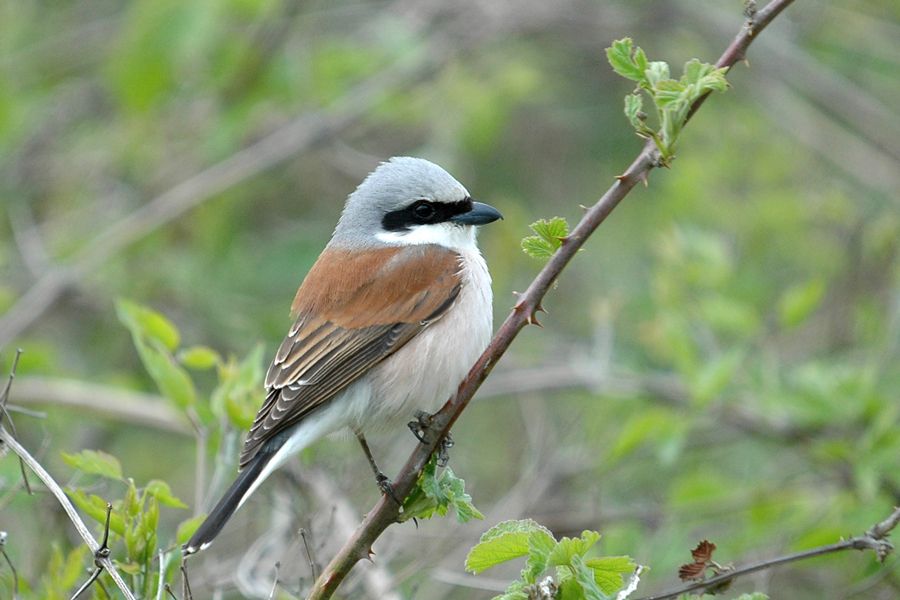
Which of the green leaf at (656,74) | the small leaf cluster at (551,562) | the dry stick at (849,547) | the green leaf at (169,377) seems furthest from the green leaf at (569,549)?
the green leaf at (169,377)

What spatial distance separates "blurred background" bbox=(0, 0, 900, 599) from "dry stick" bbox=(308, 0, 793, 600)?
0.90 meters

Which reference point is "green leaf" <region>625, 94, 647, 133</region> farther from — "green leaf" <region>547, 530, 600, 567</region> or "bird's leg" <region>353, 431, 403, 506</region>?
"bird's leg" <region>353, 431, 403, 506</region>

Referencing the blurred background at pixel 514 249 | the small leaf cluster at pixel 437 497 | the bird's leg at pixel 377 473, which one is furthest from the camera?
the blurred background at pixel 514 249

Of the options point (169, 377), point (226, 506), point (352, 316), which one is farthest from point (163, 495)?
point (352, 316)

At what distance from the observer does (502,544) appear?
2295 mm

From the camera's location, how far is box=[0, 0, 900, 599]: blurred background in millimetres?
4281

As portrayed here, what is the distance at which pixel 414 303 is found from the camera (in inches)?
146

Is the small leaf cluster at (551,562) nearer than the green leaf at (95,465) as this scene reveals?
Yes

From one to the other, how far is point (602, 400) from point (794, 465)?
0.96 metres

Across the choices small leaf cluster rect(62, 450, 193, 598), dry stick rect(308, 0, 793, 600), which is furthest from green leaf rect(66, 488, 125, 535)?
dry stick rect(308, 0, 793, 600)

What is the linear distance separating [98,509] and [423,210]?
5.45 feet

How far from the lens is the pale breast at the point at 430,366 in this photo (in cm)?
351

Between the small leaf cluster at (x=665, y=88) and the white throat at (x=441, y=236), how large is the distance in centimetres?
158

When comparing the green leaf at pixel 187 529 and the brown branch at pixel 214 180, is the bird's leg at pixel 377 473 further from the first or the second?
the brown branch at pixel 214 180
